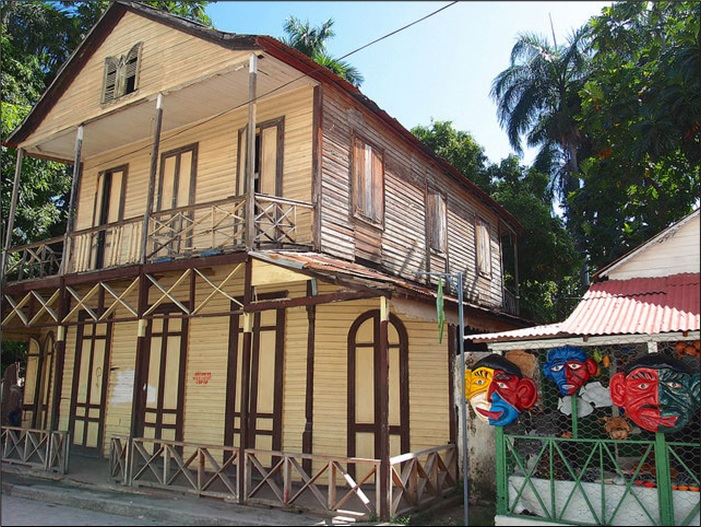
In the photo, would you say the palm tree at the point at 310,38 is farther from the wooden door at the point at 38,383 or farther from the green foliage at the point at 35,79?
the wooden door at the point at 38,383

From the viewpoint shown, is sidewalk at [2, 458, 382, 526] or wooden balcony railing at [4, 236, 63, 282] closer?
sidewalk at [2, 458, 382, 526]

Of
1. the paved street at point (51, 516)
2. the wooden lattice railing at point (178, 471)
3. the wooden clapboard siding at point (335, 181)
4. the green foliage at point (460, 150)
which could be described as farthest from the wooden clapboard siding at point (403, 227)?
the green foliage at point (460, 150)

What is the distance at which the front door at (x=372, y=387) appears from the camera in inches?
408

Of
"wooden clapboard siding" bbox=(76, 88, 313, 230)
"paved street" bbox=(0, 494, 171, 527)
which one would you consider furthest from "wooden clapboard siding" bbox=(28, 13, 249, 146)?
"paved street" bbox=(0, 494, 171, 527)

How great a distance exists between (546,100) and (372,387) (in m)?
27.8

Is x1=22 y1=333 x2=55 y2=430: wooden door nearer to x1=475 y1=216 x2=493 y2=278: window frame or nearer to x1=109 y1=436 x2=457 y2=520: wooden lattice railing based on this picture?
x1=109 y1=436 x2=457 y2=520: wooden lattice railing

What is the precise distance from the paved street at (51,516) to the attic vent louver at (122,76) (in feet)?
27.0

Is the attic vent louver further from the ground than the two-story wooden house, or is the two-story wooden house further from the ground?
the attic vent louver

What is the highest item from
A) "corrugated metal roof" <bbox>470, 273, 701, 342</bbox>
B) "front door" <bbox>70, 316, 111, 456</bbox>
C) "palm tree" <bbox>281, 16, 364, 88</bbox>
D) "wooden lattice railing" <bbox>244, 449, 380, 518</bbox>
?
"palm tree" <bbox>281, 16, 364, 88</bbox>

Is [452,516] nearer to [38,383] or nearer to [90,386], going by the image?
[90,386]

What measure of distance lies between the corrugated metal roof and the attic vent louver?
31.2 ft

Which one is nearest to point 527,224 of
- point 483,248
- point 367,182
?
point 483,248

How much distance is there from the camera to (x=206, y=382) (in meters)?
12.2

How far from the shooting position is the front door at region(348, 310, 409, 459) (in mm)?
10359
